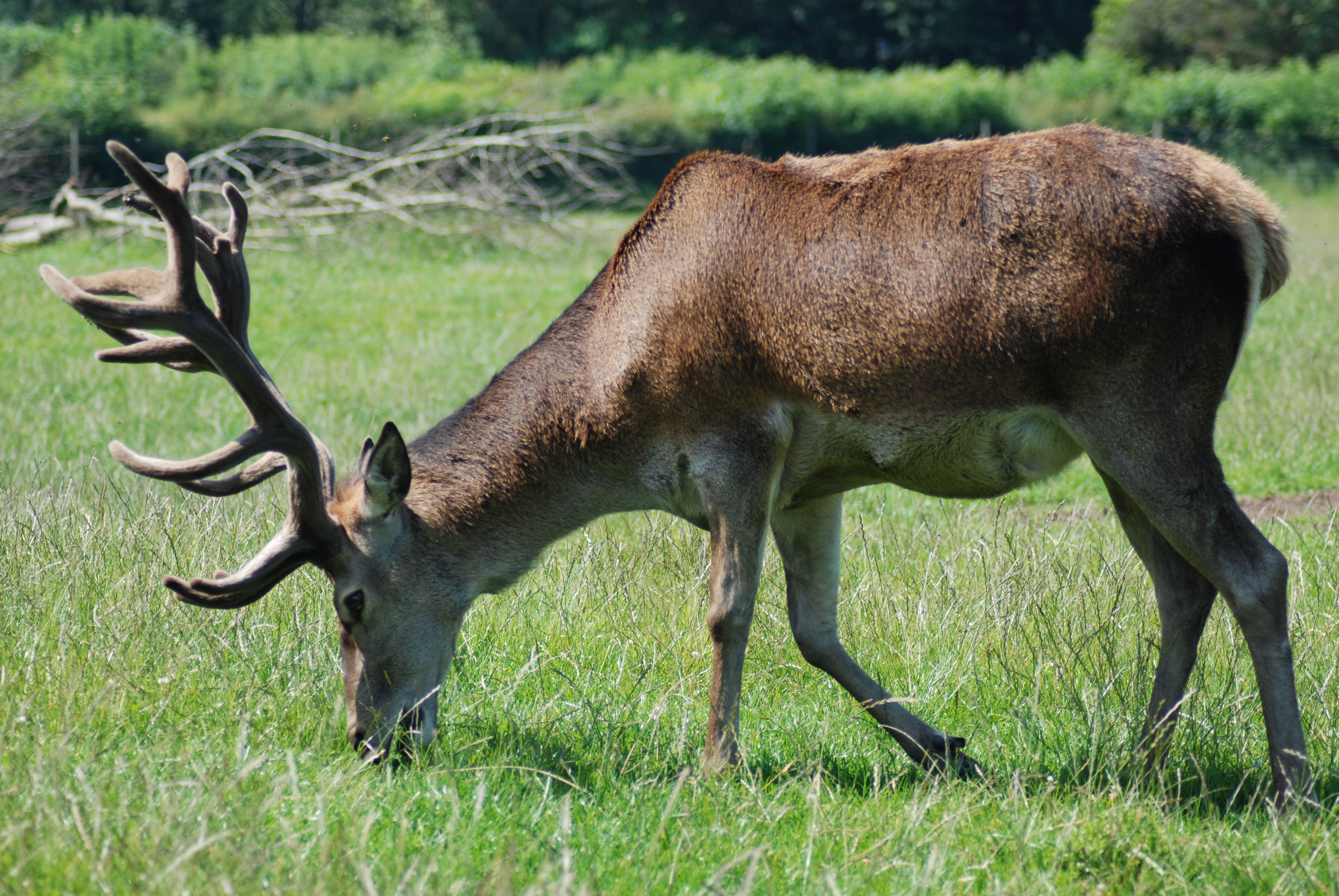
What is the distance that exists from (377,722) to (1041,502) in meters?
5.12

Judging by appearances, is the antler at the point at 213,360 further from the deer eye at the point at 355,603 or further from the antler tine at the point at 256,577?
the deer eye at the point at 355,603

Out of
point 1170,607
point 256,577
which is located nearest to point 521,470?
point 256,577

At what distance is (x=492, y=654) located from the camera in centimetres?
505

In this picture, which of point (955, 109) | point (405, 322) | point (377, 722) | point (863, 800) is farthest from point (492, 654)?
point (955, 109)

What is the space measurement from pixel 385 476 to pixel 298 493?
29 cm

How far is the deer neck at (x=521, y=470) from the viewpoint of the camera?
4375 mm

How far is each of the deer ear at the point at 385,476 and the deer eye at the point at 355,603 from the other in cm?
28

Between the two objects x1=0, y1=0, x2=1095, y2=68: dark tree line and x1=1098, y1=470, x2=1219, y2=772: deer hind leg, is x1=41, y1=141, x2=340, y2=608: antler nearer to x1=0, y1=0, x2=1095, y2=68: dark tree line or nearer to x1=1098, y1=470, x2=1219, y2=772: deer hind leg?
x1=1098, y1=470, x2=1219, y2=772: deer hind leg

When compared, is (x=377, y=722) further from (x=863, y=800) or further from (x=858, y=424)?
(x=858, y=424)

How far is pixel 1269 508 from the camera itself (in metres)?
7.63

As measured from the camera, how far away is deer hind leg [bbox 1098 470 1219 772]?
411 cm

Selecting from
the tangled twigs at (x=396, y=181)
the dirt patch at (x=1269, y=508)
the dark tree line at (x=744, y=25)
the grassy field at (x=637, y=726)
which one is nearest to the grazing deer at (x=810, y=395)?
Result: the grassy field at (x=637, y=726)

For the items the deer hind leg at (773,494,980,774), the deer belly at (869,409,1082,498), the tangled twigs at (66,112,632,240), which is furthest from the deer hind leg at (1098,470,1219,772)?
the tangled twigs at (66,112,632,240)

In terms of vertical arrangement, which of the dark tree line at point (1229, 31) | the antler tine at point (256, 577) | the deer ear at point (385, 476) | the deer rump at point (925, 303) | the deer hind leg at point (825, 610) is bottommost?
the deer hind leg at point (825, 610)
